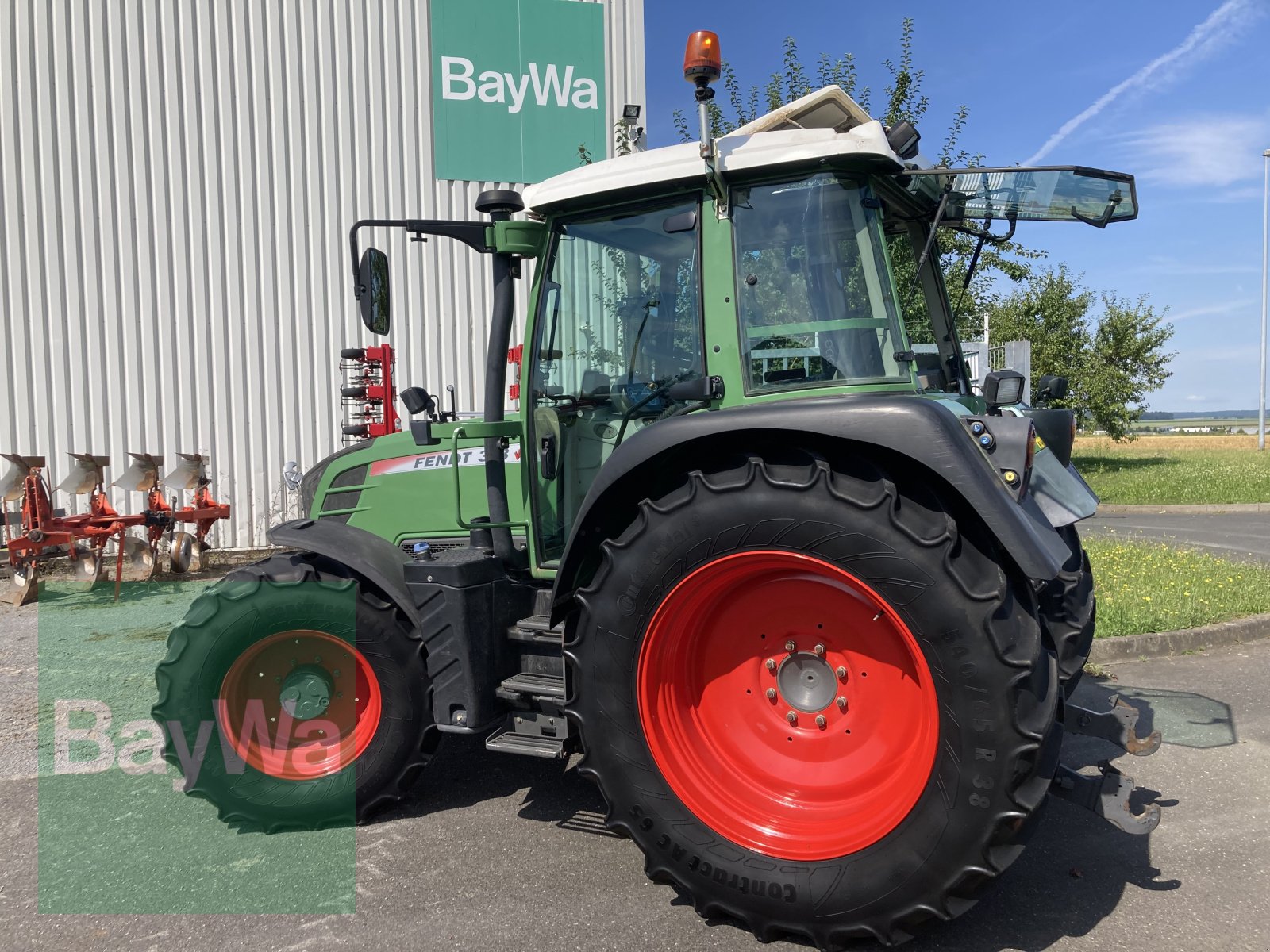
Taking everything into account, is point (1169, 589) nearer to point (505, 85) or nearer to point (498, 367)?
point (498, 367)

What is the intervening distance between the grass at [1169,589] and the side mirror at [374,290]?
15.3ft

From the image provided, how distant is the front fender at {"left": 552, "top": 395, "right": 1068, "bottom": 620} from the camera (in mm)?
2303

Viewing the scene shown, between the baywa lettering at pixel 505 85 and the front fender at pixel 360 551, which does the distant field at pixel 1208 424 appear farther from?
the front fender at pixel 360 551

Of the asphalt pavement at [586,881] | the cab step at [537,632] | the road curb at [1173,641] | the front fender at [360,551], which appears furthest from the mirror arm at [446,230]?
Result: the road curb at [1173,641]

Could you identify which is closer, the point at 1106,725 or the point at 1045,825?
the point at 1106,725

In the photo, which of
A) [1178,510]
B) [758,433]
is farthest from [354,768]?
[1178,510]

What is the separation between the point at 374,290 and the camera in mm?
3162

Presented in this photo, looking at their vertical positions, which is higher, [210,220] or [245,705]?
[210,220]

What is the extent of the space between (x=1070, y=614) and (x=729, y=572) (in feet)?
5.46

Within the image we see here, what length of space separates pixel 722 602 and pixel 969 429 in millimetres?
907

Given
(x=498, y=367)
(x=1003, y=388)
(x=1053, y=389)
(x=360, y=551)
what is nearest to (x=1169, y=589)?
(x=1053, y=389)

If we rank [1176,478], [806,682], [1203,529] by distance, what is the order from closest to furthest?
[806,682], [1203,529], [1176,478]

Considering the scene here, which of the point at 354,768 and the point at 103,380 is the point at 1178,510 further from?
the point at 103,380

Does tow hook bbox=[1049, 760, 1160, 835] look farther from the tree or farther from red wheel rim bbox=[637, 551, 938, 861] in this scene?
the tree
